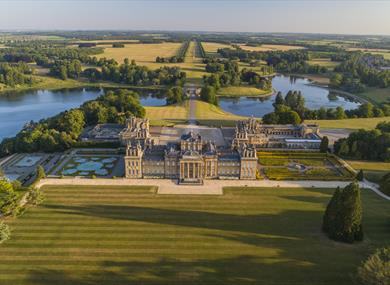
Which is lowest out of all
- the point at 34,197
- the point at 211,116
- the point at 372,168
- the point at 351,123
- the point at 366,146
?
the point at 372,168

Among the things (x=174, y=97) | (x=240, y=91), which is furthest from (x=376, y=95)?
(x=174, y=97)

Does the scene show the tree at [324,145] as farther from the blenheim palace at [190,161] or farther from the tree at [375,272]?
the tree at [375,272]

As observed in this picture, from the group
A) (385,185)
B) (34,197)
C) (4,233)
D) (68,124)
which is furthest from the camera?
(68,124)

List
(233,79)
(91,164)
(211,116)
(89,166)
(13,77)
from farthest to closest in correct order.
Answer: (13,77) < (233,79) < (211,116) < (91,164) < (89,166)

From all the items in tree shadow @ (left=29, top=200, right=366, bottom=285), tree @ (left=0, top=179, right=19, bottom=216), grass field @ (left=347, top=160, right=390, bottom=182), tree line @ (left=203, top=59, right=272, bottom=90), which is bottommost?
grass field @ (left=347, top=160, right=390, bottom=182)

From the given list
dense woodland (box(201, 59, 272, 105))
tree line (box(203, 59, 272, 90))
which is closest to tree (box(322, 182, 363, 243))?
dense woodland (box(201, 59, 272, 105))

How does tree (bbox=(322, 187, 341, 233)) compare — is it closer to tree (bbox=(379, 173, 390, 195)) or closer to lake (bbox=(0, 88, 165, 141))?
tree (bbox=(379, 173, 390, 195))

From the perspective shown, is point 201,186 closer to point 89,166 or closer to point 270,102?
point 89,166
